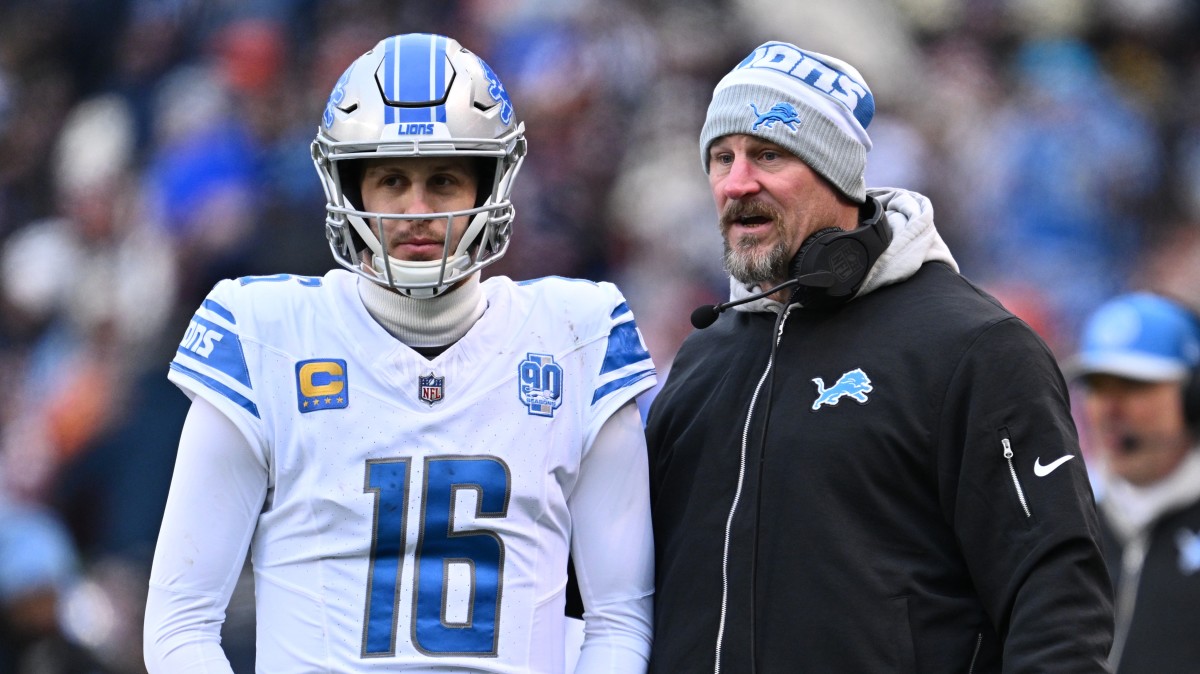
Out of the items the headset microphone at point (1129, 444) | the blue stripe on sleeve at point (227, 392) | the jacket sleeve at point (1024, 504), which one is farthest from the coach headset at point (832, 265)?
the headset microphone at point (1129, 444)

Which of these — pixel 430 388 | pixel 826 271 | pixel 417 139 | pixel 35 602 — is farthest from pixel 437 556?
pixel 35 602

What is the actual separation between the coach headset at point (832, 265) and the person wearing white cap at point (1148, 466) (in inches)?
61.9

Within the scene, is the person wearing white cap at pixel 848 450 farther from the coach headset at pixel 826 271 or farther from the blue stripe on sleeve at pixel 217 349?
the blue stripe on sleeve at pixel 217 349

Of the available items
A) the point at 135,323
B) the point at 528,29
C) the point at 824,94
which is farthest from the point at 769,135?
the point at 135,323

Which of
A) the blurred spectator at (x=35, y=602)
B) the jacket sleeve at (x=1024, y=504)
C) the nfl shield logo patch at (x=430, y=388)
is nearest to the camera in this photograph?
the jacket sleeve at (x=1024, y=504)

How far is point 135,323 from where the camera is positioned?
7.45 metres

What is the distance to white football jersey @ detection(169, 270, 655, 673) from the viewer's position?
8.77 feet

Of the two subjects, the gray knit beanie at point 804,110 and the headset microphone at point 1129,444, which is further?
the headset microphone at point 1129,444

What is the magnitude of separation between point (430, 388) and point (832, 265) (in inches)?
28.8

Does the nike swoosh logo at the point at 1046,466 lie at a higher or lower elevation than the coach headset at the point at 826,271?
lower

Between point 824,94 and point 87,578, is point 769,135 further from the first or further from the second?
point 87,578

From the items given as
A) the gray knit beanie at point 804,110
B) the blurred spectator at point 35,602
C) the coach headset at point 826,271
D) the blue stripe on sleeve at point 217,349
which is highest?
the gray knit beanie at point 804,110

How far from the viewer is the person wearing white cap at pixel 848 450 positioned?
2.66 meters

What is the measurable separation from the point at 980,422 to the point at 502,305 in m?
0.86
